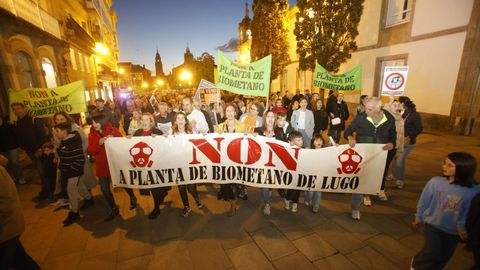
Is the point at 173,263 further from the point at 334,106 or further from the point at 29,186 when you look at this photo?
the point at 334,106

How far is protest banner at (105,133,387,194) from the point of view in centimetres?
421

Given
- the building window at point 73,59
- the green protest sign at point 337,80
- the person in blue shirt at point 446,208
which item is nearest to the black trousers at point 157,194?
the person in blue shirt at point 446,208

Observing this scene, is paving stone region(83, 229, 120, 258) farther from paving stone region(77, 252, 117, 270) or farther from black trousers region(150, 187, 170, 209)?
black trousers region(150, 187, 170, 209)

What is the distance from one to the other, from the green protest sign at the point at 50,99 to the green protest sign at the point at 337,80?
26.1 feet

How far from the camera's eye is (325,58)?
541 inches

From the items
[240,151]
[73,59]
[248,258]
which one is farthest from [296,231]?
[73,59]

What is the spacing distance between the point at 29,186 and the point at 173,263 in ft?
18.7

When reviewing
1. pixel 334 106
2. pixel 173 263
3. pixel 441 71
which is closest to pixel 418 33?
pixel 441 71

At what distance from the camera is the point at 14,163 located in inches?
247

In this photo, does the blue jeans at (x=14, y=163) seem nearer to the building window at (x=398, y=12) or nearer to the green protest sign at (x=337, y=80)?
the green protest sign at (x=337, y=80)

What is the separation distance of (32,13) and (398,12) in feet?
61.5

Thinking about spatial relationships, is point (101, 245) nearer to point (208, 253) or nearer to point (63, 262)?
point (63, 262)

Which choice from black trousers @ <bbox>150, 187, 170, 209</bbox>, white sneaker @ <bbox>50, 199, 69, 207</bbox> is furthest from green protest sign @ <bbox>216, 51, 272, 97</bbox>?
white sneaker @ <bbox>50, 199, 69, 207</bbox>

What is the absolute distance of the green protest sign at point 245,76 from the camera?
Result: 5.57 metres
